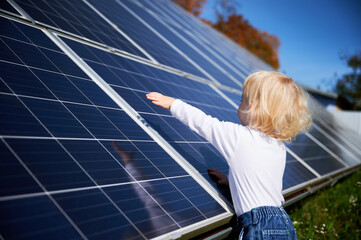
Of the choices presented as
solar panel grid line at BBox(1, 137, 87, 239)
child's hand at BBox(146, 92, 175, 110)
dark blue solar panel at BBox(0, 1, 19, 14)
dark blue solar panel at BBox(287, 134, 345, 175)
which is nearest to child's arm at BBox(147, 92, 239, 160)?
child's hand at BBox(146, 92, 175, 110)

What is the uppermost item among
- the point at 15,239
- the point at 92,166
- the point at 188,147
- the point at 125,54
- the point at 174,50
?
the point at 174,50

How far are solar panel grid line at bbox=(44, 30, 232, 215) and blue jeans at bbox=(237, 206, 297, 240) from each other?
0.30m

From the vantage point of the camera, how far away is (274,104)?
9.16 feet

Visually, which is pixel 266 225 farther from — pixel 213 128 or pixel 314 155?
pixel 314 155

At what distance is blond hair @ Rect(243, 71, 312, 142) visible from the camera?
2.78 m

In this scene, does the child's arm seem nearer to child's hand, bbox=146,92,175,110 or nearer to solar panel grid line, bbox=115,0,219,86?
child's hand, bbox=146,92,175,110

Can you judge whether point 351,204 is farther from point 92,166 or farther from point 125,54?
point 92,166

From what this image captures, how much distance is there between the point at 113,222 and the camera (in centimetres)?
197

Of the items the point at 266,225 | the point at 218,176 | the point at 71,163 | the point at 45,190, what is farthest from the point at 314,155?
the point at 45,190

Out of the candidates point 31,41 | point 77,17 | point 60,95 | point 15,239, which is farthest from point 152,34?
point 15,239

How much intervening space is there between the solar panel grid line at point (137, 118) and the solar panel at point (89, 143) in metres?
0.02

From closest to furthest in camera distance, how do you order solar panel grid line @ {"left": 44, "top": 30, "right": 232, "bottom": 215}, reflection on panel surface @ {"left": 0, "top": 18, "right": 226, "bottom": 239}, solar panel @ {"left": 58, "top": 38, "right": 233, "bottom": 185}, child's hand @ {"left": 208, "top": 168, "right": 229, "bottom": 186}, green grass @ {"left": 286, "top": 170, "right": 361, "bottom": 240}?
1. reflection on panel surface @ {"left": 0, "top": 18, "right": 226, "bottom": 239}
2. solar panel grid line @ {"left": 44, "top": 30, "right": 232, "bottom": 215}
3. child's hand @ {"left": 208, "top": 168, "right": 229, "bottom": 186}
4. solar panel @ {"left": 58, "top": 38, "right": 233, "bottom": 185}
5. green grass @ {"left": 286, "top": 170, "right": 361, "bottom": 240}

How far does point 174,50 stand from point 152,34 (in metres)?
0.69

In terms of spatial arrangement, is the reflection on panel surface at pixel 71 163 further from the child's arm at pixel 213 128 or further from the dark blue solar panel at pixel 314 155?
the dark blue solar panel at pixel 314 155
